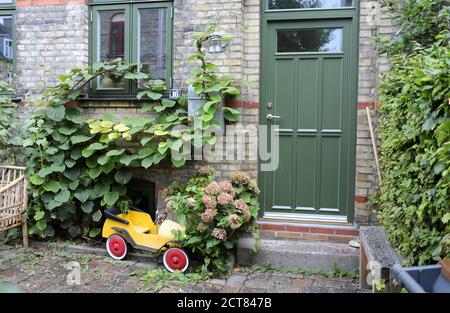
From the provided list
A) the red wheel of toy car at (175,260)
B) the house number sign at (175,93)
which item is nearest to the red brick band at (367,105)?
the house number sign at (175,93)

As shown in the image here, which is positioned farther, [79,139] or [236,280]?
[79,139]

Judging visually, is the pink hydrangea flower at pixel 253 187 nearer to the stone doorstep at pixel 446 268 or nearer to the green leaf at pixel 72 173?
the green leaf at pixel 72 173

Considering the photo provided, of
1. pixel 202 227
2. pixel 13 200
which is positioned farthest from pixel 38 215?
pixel 202 227

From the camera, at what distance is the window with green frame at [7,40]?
17.9 ft

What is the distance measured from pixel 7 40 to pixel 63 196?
2.50 meters

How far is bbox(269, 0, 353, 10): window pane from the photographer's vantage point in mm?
4500

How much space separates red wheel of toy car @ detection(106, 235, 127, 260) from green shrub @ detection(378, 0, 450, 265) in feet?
8.62

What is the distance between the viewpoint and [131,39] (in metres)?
5.01

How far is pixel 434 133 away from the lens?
2209 millimetres

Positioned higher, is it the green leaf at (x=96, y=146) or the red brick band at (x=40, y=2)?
the red brick band at (x=40, y=2)

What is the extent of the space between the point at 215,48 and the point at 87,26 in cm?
174

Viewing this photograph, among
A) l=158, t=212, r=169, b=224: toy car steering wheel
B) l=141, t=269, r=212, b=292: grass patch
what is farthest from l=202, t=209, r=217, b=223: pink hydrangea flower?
l=158, t=212, r=169, b=224: toy car steering wheel

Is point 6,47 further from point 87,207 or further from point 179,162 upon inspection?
point 179,162
